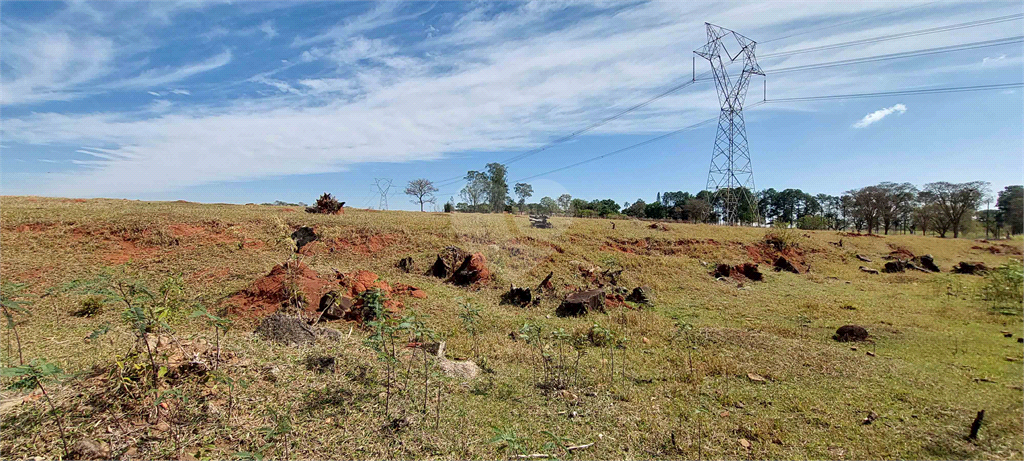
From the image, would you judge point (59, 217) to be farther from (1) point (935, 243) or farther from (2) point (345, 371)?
(1) point (935, 243)

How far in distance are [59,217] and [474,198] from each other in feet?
88.1

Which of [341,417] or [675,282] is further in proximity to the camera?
[675,282]

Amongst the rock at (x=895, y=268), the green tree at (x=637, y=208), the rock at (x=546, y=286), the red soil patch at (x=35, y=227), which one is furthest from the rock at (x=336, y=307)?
the green tree at (x=637, y=208)

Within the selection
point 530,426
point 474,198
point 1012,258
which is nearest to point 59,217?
point 530,426

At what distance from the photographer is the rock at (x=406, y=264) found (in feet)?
39.4

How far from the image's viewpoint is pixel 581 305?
930 cm

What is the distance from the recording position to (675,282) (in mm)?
12617

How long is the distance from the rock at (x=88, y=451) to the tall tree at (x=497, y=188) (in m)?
32.2

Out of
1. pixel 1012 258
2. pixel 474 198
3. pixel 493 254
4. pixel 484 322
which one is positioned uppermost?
pixel 474 198

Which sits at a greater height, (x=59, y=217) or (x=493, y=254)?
(x=59, y=217)

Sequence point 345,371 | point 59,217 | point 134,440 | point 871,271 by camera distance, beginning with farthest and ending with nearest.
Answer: point 871,271, point 59,217, point 345,371, point 134,440

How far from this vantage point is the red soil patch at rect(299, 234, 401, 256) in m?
12.4

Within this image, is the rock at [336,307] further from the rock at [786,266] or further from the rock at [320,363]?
the rock at [786,266]

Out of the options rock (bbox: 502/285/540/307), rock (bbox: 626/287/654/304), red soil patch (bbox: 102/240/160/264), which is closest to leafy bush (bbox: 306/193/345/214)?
red soil patch (bbox: 102/240/160/264)
